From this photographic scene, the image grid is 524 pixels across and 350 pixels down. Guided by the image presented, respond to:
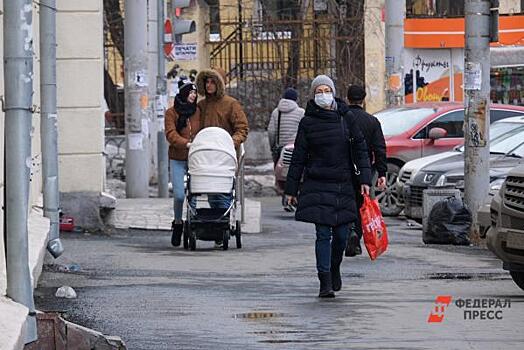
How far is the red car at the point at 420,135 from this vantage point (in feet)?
72.9

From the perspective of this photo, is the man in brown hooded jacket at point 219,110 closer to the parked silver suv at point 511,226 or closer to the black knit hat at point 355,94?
the black knit hat at point 355,94

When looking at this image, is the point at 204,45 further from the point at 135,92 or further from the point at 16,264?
the point at 16,264

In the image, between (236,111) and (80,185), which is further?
(80,185)

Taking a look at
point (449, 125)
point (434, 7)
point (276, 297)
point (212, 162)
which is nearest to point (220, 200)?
point (212, 162)

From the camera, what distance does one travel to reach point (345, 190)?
11.3 metres

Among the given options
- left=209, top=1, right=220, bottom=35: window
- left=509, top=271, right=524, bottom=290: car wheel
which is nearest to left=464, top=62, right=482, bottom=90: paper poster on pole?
left=509, top=271, right=524, bottom=290: car wheel

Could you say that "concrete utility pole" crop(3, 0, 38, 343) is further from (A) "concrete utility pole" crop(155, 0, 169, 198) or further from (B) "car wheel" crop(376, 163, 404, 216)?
(A) "concrete utility pole" crop(155, 0, 169, 198)

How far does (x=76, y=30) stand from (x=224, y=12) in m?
21.8

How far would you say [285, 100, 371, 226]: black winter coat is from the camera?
11200mm

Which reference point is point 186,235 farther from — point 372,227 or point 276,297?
point 276,297

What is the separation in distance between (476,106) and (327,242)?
6246mm

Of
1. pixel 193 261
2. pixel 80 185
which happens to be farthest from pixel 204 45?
pixel 193 261

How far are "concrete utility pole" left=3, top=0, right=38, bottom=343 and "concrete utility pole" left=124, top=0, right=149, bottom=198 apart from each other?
13.0 m

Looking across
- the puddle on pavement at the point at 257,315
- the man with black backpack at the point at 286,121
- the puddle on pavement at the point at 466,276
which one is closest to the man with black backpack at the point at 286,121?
the man with black backpack at the point at 286,121
